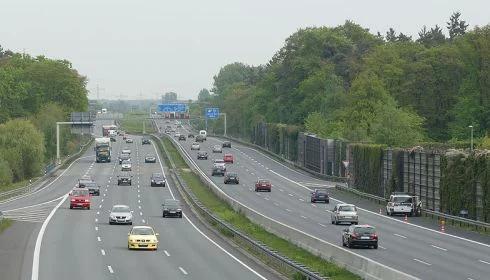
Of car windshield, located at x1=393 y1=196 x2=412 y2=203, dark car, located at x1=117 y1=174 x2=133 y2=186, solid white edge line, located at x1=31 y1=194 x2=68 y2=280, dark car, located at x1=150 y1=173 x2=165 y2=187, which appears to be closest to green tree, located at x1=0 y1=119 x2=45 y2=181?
dark car, located at x1=117 y1=174 x2=133 y2=186

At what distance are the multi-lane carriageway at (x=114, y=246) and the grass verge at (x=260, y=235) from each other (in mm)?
1797

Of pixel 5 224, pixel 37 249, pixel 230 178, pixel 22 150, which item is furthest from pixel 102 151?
pixel 37 249

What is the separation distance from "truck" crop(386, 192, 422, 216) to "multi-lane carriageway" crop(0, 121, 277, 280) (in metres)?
14.9

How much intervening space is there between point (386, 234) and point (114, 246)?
17.7 meters

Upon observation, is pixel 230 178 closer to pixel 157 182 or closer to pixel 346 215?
pixel 157 182

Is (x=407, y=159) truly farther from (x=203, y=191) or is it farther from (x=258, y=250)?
(x=258, y=250)

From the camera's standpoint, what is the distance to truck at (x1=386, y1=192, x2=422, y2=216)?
3206 inches

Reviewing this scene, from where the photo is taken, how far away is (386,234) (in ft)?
209

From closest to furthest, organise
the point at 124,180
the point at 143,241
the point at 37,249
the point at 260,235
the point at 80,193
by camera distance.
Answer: the point at 37,249 < the point at 143,241 < the point at 260,235 < the point at 80,193 < the point at 124,180

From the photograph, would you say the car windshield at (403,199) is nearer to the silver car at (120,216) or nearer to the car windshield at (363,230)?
the silver car at (120,216)

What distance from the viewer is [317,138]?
14325 cm

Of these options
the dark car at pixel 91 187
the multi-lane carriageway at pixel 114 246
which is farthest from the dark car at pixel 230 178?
the dark car at pixel 91 187

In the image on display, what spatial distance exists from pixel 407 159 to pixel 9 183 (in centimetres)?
5347

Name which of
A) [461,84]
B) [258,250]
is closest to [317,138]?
[461,84]
